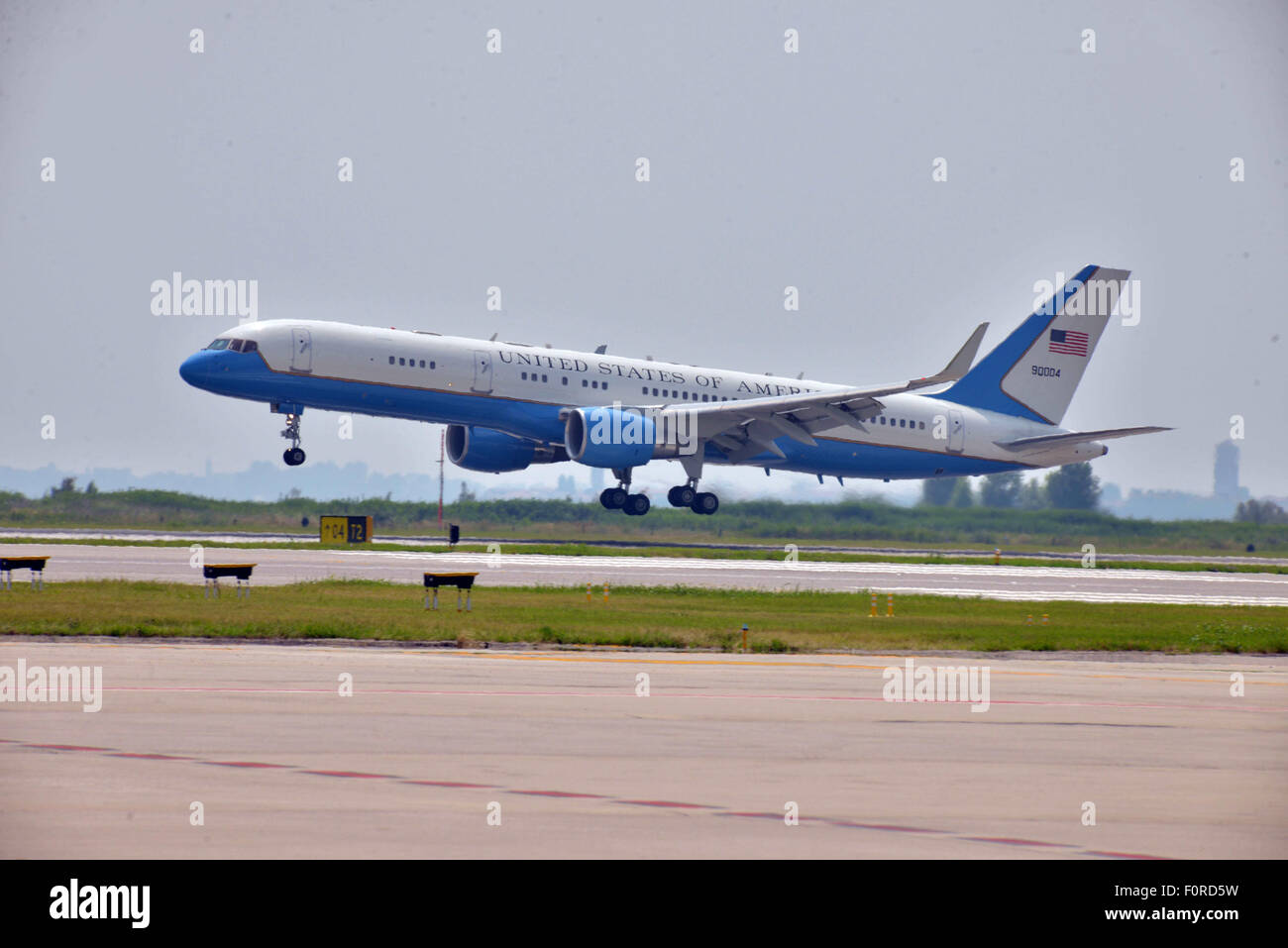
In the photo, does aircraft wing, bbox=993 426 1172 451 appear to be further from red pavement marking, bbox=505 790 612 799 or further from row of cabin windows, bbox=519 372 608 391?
red pavement marking, bbox=505 790 612 799

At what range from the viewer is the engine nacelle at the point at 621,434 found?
4625 cm

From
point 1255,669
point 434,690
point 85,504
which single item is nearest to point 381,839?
point 434,690

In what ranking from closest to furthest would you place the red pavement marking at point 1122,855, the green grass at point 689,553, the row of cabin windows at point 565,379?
the red pavement marking at point 1122,855 → the green grass at point 689,553 → the row of cabin windows at point 565,379

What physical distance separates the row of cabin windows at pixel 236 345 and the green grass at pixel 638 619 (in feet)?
48.0

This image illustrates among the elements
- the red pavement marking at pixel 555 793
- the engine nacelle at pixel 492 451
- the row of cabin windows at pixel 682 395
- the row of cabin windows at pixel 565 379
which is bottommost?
the red pavement marking at pixel 555 793

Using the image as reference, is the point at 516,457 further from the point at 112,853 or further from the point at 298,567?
the point at 112,853

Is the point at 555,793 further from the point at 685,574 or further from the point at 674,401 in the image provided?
the point at 674,401

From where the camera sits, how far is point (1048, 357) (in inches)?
2335

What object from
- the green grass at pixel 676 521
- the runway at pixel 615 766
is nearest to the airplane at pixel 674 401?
the green grass at pixel 676 521

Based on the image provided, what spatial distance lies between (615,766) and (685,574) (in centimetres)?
2664

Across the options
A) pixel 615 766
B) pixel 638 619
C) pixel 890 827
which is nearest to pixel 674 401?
pixel 638 619

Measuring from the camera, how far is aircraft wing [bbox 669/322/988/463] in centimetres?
4728

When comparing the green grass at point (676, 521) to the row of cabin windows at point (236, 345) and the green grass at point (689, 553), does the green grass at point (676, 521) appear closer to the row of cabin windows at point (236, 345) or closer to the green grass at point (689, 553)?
the green grass at point (689, 553)
